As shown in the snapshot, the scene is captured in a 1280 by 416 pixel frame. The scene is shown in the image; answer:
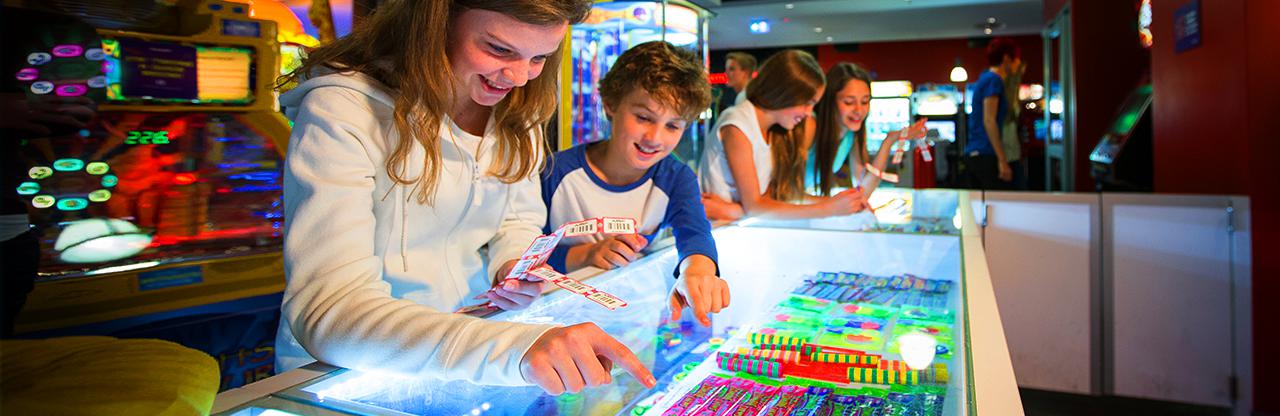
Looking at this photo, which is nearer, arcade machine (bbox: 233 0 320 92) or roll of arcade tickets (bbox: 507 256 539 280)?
roll of arcade tickets (bbox: 507 256 539 280)

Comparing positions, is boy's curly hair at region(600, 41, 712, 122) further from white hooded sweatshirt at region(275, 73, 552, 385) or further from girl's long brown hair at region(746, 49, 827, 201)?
girl's long brown hair at region(746, 49, 827, 201)

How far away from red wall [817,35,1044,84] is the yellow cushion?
13.2 metres

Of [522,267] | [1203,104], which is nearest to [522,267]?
[522,267]

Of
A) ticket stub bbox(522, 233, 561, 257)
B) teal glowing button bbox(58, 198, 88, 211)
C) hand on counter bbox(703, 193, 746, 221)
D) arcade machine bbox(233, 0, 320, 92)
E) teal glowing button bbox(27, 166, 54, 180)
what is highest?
arcade machine bbox(233, 0, 320, 92)

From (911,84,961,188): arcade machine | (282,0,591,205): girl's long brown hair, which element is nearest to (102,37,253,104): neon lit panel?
(282,0,591,205): girl's long brown hair

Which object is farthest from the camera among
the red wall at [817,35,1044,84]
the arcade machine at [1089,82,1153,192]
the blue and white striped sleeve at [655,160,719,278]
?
the red wall at [817,35,1044,84]

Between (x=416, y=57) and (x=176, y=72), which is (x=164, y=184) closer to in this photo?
(x=176, y=72)

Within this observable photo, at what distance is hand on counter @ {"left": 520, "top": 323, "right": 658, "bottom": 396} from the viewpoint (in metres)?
0.84

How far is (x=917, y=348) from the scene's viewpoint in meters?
1.21

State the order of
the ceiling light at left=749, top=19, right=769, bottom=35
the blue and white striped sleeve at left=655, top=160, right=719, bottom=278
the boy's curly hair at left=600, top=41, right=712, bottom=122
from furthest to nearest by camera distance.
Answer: the ceiling light at left=749, top=19, right=769, bottom=35, the boy's curly hair at left=600, top=41, right=712, bottom=122, the blue and white striped sleeve at left=655, top=160, right=719, bottom=278

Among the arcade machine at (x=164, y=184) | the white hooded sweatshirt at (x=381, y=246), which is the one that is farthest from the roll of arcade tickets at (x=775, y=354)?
the arcade machine at (x=164, y=184)

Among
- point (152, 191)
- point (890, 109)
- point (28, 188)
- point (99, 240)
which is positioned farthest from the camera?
point (890, 109)

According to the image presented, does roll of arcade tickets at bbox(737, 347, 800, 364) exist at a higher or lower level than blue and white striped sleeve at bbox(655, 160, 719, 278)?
lower

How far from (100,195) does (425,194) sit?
5.11 ft
